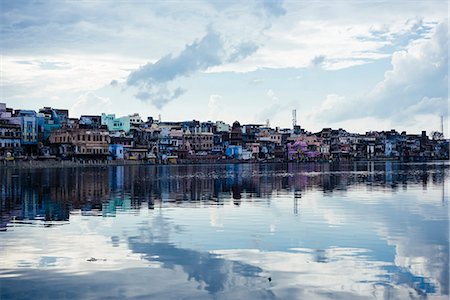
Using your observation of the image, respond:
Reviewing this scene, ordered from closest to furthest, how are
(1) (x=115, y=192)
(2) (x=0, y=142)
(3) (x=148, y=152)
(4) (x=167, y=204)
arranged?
(4) (x=167, y=204) → (1) (x=115, y=192) → (2) (x=0, y=142) → (3) (x=148, y=152)

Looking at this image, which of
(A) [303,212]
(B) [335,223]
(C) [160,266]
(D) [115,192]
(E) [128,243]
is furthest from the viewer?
(D) [115,192]

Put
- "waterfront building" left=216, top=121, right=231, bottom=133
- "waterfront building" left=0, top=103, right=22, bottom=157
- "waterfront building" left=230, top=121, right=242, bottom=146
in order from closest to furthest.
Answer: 1. "waterfront building" left=0, top=103, right=22, bottom=157
2. "waterfront building" left=230, top=121, right=242, bottom=146
3. "waterfront building" left=216, top=121, right=231, bottom=133

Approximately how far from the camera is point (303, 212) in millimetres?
27578

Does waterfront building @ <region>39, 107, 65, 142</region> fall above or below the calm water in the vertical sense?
above

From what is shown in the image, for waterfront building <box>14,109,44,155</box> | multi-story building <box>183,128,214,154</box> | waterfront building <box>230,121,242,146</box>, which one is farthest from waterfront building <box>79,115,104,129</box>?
waterfront building <box>230,121,242,146</box>

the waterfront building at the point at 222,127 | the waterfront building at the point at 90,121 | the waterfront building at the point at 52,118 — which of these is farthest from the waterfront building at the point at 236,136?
the waterfront building at the point at 52,118

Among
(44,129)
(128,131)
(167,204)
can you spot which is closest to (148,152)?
(128,131)

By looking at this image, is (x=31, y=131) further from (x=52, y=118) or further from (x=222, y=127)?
(x=222, y=127)

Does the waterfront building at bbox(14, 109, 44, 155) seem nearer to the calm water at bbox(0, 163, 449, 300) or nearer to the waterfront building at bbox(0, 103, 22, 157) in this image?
the waterfront building at bbox(0, 103, 22, 157)

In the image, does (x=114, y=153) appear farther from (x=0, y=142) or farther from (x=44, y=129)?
(x=0, y=142)

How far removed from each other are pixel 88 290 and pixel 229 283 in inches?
117

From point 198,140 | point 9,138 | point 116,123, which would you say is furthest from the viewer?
point 198,140

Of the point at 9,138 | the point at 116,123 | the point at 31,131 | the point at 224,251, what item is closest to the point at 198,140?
the point at 116,123

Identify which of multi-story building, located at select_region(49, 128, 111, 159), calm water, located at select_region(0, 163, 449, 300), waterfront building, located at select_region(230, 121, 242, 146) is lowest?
calm water, located at select_region(0, 163, 449, 300)
